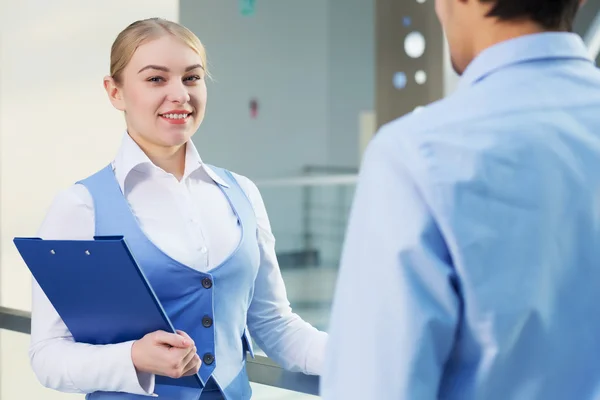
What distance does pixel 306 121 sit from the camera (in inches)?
399

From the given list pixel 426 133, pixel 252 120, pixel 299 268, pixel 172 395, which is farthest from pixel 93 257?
pixel 252 120

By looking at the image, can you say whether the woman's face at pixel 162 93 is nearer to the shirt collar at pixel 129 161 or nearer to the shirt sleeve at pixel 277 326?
the shirt collar at pixel 129 161

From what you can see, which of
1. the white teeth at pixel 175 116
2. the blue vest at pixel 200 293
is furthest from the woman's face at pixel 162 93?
the blue vest at pixel 200 293

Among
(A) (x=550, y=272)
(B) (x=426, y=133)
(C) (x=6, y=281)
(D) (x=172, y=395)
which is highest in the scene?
(B) (x=426, y=133)

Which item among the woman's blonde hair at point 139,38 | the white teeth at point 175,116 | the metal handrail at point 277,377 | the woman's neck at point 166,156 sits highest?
the woman's blonde hair at point 139,38

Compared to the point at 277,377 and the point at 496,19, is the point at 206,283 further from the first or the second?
the point at 496,19

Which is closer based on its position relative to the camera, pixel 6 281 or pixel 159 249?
pixel 159 249

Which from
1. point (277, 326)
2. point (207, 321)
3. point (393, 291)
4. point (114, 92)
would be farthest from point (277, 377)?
point (393, 291)

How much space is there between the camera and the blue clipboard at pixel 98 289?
125cm

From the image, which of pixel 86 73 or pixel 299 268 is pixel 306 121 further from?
pixel 86 73

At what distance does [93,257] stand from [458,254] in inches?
26.3

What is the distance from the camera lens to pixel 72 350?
135 cm

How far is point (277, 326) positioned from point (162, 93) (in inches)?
16.8

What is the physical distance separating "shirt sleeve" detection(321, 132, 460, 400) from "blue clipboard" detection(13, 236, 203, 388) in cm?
52
